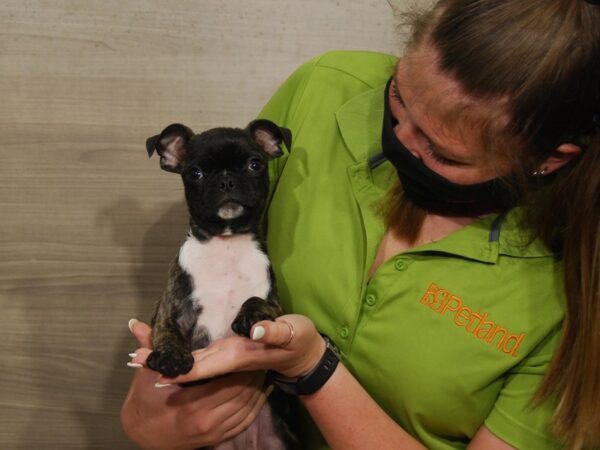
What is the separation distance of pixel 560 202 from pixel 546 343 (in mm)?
321

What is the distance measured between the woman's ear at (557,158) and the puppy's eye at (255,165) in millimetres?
630

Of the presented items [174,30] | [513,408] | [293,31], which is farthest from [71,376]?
[513,408]

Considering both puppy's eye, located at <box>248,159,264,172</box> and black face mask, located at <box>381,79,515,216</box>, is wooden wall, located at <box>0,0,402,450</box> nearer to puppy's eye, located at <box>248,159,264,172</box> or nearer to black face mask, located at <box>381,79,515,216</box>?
puppy's eye, located at <box>248,159,264,172</box>

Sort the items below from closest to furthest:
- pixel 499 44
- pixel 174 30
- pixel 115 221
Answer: pixel 499 44
pixel 174 30
pixel 115 221

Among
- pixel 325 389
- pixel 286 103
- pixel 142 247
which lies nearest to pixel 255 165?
pixel 286 103

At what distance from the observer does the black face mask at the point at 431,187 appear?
1.39m

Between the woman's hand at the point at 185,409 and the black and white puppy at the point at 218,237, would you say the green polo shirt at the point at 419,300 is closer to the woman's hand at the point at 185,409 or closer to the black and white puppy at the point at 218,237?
the black and white puppy at the point at 218,237

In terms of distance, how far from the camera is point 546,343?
57.1 inches

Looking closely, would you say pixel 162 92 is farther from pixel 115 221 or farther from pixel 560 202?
Result: pixel 560 202

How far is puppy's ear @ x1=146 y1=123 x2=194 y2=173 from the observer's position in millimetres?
1570

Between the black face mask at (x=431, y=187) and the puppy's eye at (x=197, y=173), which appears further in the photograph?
the puppy's eye at (x=197, y=173)

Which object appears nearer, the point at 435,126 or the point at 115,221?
the point at 435,126

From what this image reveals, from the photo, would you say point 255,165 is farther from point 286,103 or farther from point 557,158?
point 557,158

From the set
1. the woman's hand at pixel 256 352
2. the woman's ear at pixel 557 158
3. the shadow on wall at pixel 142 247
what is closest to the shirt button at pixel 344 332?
the woman's hand at pixel 256 352
